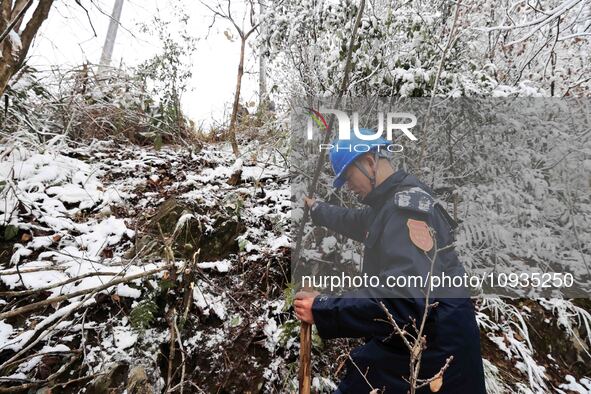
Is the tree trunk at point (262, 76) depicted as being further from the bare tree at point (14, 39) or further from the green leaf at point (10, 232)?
the green leaf at point (10, 232)

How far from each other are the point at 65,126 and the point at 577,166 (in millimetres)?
5149

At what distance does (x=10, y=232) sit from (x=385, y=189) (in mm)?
2468

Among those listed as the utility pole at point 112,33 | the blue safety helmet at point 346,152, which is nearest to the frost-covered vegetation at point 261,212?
the blue safety helmet at point 346,152

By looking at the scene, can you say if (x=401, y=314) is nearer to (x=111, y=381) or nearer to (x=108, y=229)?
(x=111, y=381)

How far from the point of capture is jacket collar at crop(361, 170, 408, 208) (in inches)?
64.6

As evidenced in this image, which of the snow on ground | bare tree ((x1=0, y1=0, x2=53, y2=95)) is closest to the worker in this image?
the snow on ground

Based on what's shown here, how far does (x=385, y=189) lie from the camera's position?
5.43 ft

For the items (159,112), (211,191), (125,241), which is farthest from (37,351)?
(159,112)

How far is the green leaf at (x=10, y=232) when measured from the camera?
7.61 ft

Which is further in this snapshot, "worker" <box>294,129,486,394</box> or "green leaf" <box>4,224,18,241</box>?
"green leaf" <box>4,224,18,241</box>

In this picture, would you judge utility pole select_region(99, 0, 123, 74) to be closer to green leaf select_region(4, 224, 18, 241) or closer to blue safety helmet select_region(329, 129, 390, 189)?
green leaf select_region(4, 224, 18, 241)

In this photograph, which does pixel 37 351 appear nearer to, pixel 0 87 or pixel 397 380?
pixel 0 87

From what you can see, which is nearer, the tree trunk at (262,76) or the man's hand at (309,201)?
the man's hand at (309,201)

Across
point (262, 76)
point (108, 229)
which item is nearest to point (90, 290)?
point (108, 229)
